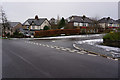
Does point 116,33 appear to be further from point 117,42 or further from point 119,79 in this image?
point 119,79

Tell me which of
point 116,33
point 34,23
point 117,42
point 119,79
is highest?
point 34,23

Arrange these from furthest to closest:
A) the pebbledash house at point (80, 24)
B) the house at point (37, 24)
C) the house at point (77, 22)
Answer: the house at point (37, 24) → the house at point (77, 22) → the pebbledash house at point (80, 24)

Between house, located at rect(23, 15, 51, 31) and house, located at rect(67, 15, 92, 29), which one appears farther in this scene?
house, located at rect(23, 15, 51, 31)

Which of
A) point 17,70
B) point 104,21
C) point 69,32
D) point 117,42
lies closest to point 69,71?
point 17,70

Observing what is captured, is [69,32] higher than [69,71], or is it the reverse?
[69,32]

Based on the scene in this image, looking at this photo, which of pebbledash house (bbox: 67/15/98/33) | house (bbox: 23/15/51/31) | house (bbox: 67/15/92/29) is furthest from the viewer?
house (bbox: 23/15/51/31)

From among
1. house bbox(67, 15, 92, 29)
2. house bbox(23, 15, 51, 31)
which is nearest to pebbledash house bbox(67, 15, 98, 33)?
house bbox(67, 15, 92, 29)

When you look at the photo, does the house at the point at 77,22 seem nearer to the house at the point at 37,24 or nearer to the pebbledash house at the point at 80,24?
the pebbledash house at the point at 80,24

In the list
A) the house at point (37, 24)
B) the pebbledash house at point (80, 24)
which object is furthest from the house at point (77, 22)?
the house at point (37, 24)

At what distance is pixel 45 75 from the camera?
5.58m

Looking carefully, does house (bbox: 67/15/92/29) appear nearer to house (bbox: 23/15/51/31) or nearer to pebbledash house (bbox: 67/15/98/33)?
pebbledash house (bbox: 67/15/98/33)

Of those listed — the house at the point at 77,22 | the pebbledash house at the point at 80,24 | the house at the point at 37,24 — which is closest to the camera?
the pebbledash house at the point at 80,24

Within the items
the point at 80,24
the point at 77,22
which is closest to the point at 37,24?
the point at 77,22

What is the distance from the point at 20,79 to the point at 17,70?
1.22 metres
